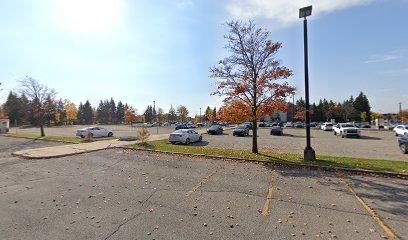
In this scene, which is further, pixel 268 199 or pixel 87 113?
pixel 87 113

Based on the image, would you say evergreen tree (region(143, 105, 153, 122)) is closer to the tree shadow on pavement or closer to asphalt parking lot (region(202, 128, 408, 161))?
asphalt parking lot (region(202, 128, 408, 161))

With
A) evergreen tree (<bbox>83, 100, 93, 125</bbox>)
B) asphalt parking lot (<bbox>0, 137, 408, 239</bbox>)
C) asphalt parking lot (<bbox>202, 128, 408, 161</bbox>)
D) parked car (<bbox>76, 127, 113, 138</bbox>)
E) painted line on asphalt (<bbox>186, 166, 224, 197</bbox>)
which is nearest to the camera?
asphalt parking lot (<bbox>0, 137, 408, 239</bbox>)

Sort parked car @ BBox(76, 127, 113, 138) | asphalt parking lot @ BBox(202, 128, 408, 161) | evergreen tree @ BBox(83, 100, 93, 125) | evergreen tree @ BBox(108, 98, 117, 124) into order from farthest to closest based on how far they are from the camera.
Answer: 1. evergreen tree @ BBox(108, 98, 117, 124)
2. evergreen tree @ BBox(83, 100, 93, 125)
3. parked car @ BBox(76, 127, 113, 138)
4. asphalt parking lot @ BBox(202, 128, 408, 161)

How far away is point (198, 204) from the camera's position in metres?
5.82

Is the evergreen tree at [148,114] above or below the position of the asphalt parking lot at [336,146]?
above

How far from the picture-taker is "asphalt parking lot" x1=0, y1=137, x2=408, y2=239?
439 centimetres

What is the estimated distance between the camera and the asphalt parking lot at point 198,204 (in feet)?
14.4

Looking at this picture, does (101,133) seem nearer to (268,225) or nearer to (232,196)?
(232,196)

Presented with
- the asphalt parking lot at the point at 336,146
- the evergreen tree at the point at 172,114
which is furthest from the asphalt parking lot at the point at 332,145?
the evergreen tree at the point at 172,114

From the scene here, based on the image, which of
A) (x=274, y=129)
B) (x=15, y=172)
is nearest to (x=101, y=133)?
(x=15, y=172)

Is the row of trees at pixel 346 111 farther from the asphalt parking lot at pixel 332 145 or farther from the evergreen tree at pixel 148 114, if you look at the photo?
the evergreen tree at pixel 148 114

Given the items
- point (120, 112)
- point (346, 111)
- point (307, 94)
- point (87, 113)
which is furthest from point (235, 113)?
point (120, 112)

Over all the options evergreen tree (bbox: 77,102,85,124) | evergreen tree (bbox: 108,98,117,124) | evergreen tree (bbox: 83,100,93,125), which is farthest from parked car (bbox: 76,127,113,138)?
evergreen tree (bbox: 77,102,85,124)

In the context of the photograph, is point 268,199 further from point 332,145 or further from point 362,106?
point 362,106
